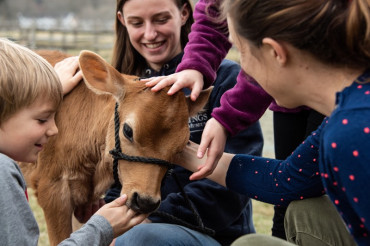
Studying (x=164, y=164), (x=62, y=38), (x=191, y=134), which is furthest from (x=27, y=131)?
(x=62, y=38)

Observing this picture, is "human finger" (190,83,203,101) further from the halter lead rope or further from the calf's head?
the halter lead rope

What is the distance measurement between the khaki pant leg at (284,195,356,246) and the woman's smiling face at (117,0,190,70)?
160 centimetres

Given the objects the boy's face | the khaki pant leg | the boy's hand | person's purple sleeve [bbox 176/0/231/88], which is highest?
person's purple sleeve [bbox 176/0/231/88]

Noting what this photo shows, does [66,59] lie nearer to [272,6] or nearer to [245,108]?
[245,108]

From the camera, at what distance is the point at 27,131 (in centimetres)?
239

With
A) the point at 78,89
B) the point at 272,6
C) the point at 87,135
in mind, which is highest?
the point at 272,6

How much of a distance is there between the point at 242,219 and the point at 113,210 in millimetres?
1325

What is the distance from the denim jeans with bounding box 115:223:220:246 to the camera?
117 inches

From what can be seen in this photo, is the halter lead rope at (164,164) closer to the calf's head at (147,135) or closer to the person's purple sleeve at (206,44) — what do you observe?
the calf's head at (147,135)

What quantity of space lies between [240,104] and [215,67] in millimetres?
388

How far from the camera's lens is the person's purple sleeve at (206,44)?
3.09 m

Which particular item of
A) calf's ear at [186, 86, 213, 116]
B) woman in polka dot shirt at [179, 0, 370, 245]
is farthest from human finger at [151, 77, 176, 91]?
woman in polka dot shirt at [179, 0, 370, 245]

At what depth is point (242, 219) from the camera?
3686 millimetres

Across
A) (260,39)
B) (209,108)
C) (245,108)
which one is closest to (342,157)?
(260,39)
